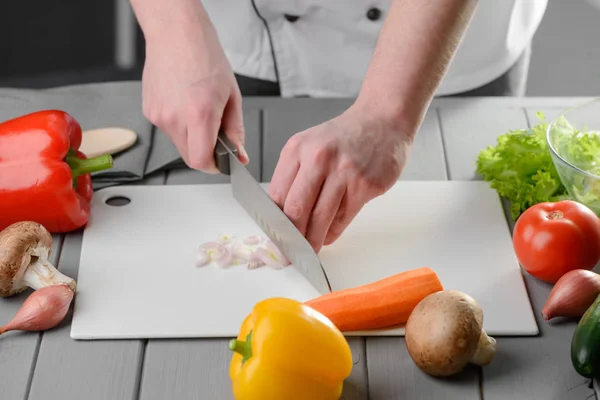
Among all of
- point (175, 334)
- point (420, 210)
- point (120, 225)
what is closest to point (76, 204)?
point (120, 225)

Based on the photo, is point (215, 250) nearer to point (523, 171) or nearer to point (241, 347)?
point (241, 347)

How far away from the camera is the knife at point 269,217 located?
55.7 inches

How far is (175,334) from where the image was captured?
135 centimetres

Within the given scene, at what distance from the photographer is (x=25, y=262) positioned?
4.62 feet

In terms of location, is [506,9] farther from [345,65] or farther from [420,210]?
[420,210]

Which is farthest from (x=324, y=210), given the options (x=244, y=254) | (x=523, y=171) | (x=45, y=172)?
(x=45, y=172)

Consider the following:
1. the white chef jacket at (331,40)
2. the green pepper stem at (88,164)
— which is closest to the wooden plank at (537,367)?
the white chef jacket at (331,40)

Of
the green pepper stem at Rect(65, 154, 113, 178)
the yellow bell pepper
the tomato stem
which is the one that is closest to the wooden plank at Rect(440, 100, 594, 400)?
the tomato stem

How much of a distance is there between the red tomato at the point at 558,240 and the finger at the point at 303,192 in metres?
0.33

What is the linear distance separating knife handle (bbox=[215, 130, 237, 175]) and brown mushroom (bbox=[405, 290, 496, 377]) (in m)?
0.46

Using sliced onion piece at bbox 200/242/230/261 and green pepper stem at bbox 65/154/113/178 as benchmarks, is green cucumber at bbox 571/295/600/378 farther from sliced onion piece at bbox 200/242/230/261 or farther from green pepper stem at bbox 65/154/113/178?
green pepper stem at bbox 65/154/113/178

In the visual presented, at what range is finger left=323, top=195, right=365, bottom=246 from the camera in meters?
1.46

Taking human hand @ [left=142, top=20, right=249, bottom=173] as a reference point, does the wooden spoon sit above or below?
below

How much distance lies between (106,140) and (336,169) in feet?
1.83
